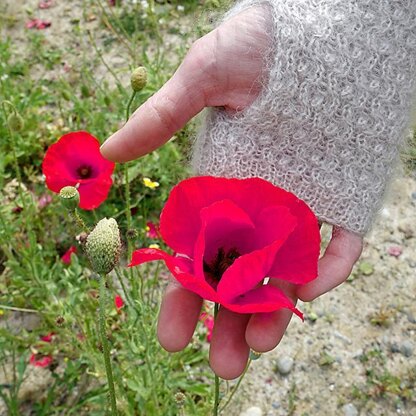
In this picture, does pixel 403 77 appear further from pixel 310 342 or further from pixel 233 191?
pixel 310 342

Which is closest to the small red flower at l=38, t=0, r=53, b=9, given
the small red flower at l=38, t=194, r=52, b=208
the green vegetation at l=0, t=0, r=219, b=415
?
the green vegetation at l=0, t=0, r=219, b=415

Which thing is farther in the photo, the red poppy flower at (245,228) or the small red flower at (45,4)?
the small red flower at (45,4)

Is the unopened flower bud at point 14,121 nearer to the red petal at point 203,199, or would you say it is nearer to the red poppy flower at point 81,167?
the red poppy flower at point 81,167

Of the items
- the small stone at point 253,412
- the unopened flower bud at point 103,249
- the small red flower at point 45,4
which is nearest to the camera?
the unopened flower bud at point 103,249

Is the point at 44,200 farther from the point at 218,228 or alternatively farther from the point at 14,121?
the point at 218,228

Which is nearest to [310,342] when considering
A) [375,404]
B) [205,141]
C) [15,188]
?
[375,404]

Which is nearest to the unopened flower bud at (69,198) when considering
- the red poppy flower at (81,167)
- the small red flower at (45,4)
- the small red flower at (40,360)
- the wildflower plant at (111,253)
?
the wildflower plant at (111,253)
